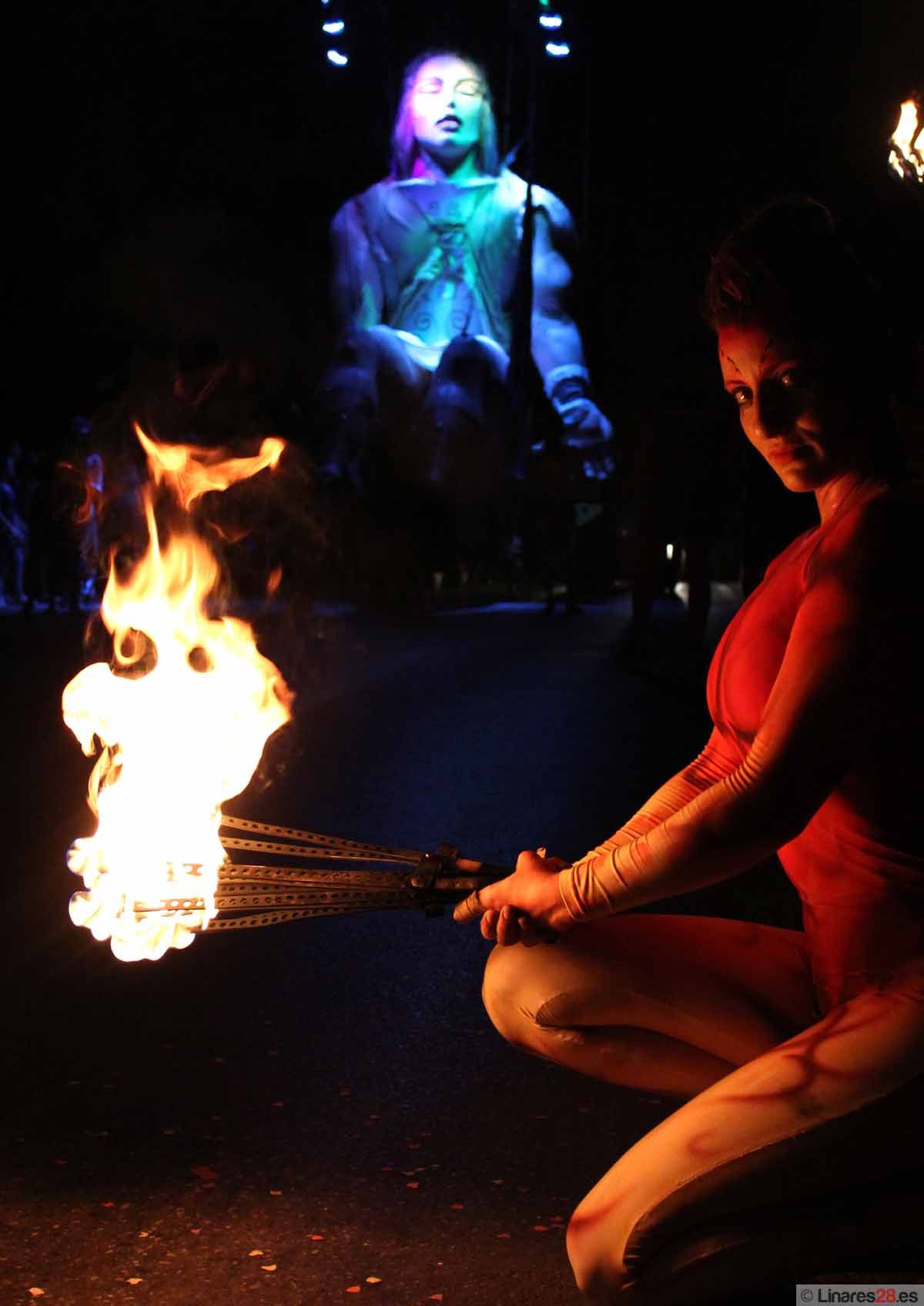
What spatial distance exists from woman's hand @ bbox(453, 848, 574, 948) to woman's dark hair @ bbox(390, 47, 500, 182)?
80.0 ft

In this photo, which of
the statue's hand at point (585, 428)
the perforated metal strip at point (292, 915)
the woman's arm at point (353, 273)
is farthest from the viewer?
the woman's arm at point (353, 273)

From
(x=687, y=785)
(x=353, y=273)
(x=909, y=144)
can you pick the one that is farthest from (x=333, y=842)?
→ (x=353, y=273)

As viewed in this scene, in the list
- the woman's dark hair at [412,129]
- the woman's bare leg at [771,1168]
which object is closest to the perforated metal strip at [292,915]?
the woman's bare leg at [771,1168]

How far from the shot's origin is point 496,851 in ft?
23.8

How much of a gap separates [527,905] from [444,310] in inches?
1015

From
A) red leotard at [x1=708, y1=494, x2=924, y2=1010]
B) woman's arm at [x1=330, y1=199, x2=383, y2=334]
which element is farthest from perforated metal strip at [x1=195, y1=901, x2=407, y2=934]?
woman's arm at [x1=330, y1=199, x2=383, y2=334]

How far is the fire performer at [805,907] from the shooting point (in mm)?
2293

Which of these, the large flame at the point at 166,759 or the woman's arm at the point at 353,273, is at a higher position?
the woman's arm at the point at 353,273

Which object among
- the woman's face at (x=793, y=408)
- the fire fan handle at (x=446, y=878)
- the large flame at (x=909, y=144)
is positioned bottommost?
the fire fan handle at (x=446, y=878)

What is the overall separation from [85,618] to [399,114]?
9.89 m

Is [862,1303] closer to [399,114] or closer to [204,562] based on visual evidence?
[204,562]

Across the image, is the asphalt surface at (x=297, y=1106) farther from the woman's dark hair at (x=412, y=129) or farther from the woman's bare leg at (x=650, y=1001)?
the woman's dark hair at (x=412, y=129)

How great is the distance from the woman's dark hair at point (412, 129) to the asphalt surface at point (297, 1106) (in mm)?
19074

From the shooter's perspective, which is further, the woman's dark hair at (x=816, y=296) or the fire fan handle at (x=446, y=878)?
the fire fan handle at (x=446, y=878)
